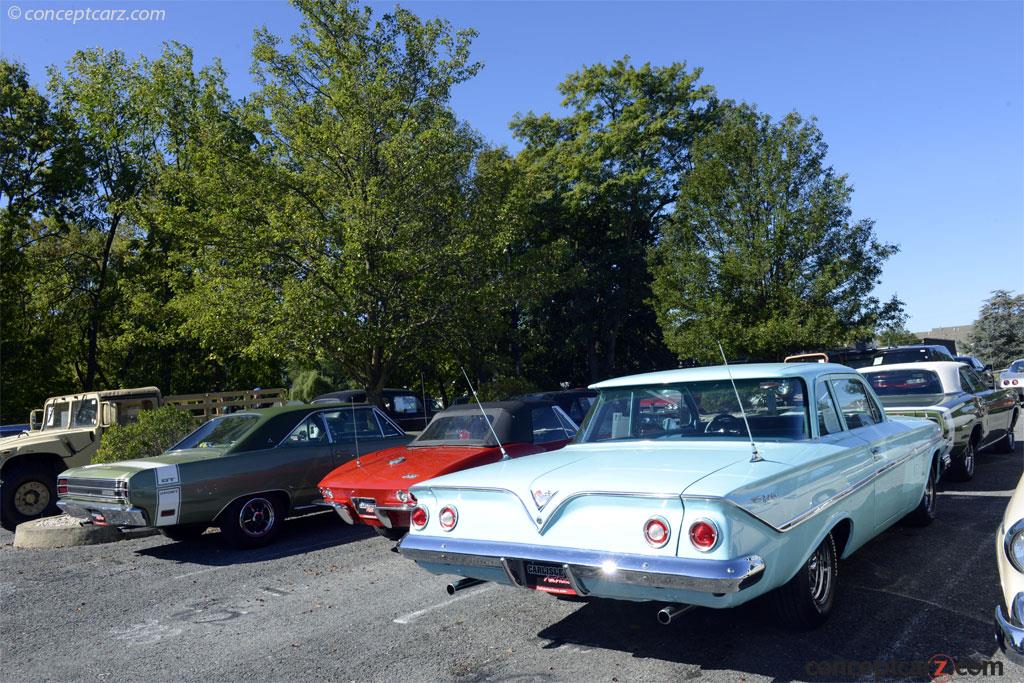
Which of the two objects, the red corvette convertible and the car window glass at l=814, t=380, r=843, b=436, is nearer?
the car window glass at l=814, t=380, r=843, b=436

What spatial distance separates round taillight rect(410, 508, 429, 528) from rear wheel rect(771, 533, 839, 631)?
6.88 feet

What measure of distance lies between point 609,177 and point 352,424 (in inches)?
934

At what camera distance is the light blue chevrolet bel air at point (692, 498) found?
3.80 metres

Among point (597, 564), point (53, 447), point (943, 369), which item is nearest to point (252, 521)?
point (53, 447)

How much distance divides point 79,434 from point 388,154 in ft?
22.8

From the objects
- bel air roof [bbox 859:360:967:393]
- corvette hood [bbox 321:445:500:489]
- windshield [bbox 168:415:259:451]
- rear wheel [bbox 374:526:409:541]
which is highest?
bel air roof [bbox 859:360:967:393]

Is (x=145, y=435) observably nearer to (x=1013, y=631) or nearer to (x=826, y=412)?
(x=826, y=412)

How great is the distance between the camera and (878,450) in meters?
5.58

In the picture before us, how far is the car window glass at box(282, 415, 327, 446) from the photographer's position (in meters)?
9.12

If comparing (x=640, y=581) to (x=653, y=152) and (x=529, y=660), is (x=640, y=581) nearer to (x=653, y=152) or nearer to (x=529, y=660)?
(x=529, y=660)

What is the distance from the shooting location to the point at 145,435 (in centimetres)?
1180

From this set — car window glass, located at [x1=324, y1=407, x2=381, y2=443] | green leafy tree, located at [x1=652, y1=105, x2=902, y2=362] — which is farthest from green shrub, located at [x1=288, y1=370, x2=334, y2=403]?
car window glass, located at [x1=324, y1=407, x2=381, y2=443]

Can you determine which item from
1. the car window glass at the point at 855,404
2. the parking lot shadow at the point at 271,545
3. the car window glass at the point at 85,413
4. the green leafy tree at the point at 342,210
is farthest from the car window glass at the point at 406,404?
the car window glass at the point at 855,404

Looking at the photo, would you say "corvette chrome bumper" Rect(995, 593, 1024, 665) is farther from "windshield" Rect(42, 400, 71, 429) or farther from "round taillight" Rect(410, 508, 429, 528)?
"windshield" Rect(42, 400, 71, 429)
